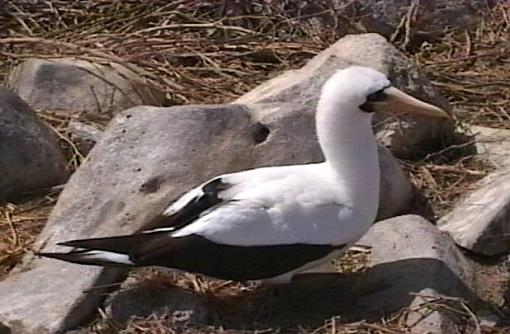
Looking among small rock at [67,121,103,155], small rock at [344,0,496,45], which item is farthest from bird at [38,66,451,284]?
small rock at [344,0,496,45]

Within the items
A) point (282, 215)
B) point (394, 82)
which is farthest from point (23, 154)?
point (282, 215)

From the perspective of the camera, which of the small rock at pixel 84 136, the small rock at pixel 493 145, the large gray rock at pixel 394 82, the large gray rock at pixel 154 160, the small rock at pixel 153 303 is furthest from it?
the small rock at pixel 84 136

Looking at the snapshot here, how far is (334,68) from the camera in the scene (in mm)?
4852

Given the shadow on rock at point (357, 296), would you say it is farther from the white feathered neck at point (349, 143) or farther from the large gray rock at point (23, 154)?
the large gray rock at point (23, 154)

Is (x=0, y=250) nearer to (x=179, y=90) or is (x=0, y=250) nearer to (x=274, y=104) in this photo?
(x=274, y=104)

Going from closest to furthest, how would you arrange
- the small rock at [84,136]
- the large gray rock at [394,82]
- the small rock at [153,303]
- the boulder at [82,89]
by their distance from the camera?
the small rock at [153,303], the large gray rock at [394,82], the small rock at [84,136], the boulder at [82,89]

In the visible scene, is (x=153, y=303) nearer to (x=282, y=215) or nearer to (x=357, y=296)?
(x=282, y=215)

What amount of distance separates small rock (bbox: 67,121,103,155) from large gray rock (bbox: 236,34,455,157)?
1.99 ft

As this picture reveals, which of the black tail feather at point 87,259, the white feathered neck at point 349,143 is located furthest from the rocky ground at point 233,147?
the white feathered neck at point 349,143

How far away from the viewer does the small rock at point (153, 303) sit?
366cm

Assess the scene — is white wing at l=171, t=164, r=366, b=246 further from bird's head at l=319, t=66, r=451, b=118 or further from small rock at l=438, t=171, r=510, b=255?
small rock at l=438, t=171, r=510, b=255

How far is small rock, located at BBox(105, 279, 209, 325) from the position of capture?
3.66m

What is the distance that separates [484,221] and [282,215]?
0.86m

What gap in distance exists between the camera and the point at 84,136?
201 inches
